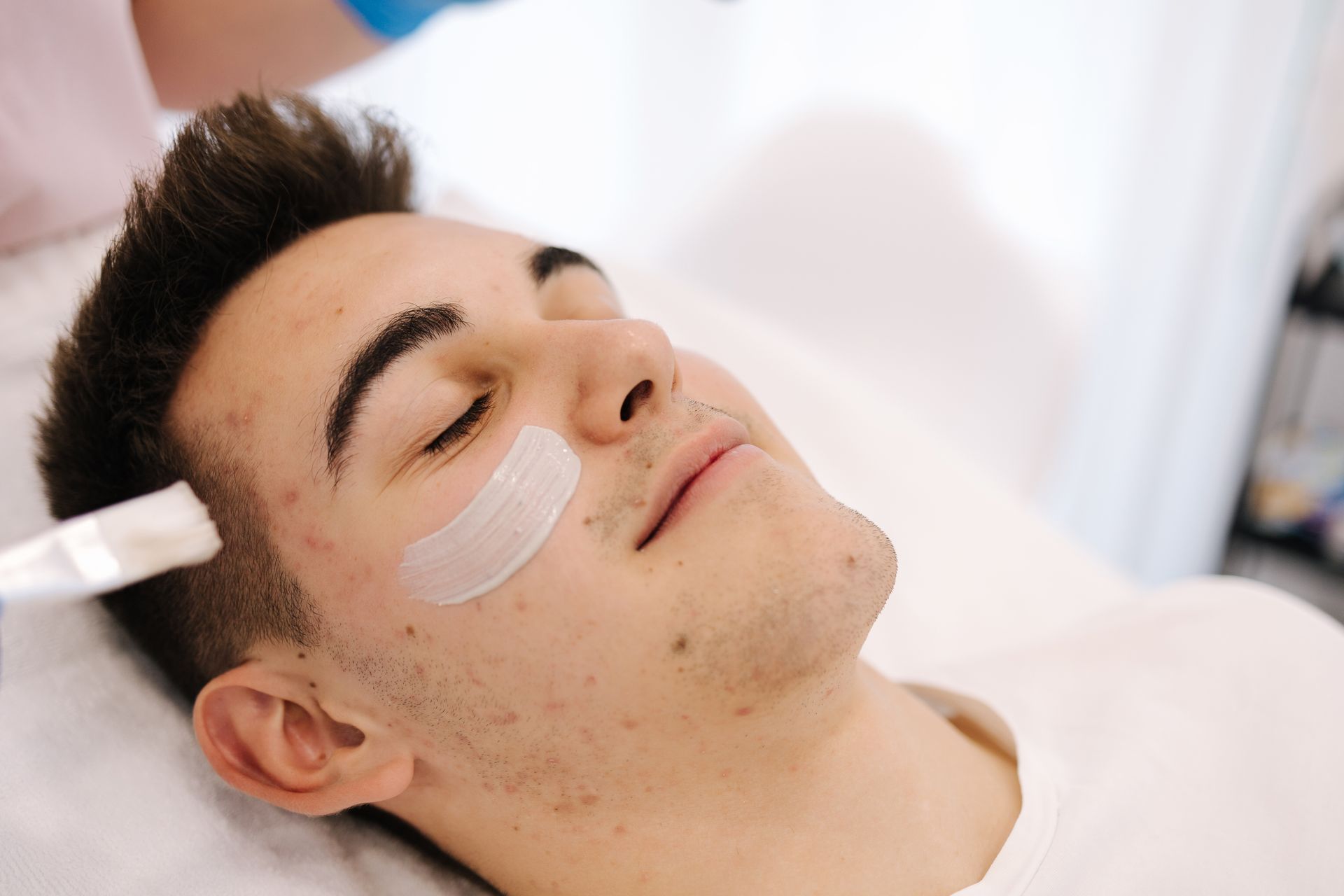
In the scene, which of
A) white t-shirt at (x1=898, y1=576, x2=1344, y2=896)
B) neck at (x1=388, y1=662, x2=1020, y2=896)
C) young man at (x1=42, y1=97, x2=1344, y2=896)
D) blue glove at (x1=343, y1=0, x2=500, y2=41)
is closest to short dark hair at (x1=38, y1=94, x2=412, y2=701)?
young man at (x1=42, y1=97, x2=1344, y2=896)

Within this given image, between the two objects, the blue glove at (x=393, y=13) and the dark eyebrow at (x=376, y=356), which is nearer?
the dark eyebrow at (x=376, y=356)

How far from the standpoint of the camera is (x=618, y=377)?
851 millimetres

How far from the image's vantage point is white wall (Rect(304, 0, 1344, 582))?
224 cm

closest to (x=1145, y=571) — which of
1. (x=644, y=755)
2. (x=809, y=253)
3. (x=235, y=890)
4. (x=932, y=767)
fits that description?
(x=809, y=253)

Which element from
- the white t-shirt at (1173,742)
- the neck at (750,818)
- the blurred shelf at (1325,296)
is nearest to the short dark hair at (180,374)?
the neck at (750,818)

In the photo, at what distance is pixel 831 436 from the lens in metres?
1.75

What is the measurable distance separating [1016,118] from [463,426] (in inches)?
79.9

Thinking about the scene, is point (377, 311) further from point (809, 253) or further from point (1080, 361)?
point (1080, 361)

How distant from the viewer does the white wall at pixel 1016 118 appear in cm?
224

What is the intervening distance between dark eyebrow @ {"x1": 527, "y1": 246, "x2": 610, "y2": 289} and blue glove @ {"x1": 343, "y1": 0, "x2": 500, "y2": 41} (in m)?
0.65

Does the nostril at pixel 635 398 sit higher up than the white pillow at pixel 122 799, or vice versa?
the nostril at pixel 635 398

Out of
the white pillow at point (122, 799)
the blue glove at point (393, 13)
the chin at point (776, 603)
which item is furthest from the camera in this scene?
the blue glove at point (393, 13)

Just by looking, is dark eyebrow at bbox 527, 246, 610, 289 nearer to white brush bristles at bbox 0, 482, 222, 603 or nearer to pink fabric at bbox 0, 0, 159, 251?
white brush bristles at bbox 0, 482, 222, 603

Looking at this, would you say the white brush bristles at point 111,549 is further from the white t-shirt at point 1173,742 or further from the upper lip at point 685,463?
the white t-shirt at point 1173,742
